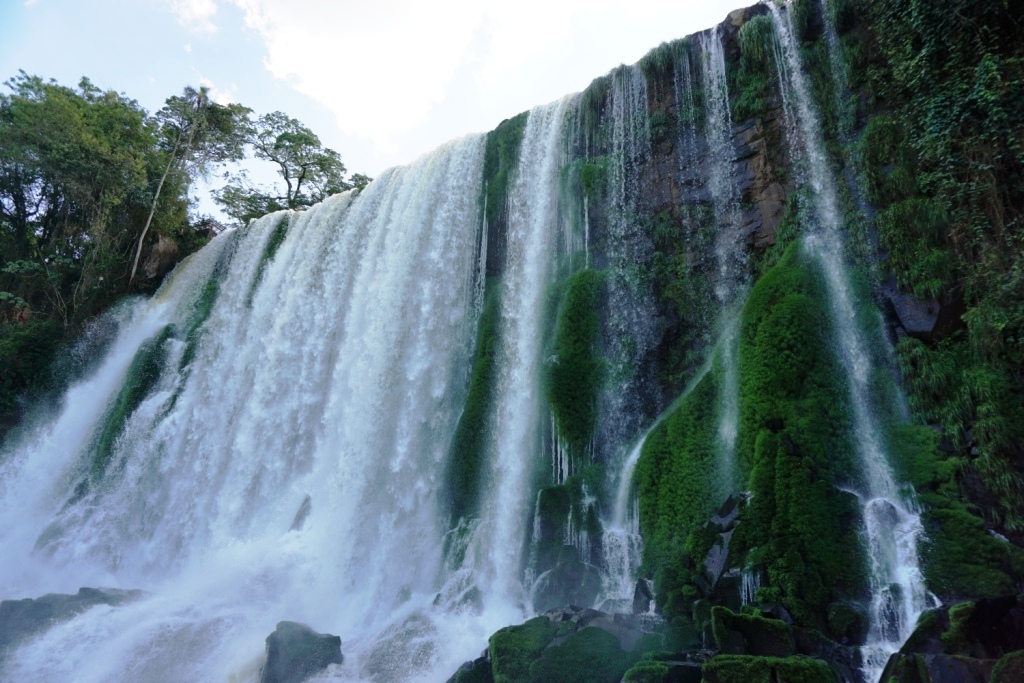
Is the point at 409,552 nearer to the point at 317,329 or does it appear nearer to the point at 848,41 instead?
the point at 317,329

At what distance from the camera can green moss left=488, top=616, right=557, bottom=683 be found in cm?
690

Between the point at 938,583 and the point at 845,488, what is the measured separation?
4.65 ft

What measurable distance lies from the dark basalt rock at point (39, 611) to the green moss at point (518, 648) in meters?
7.76

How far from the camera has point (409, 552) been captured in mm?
11461

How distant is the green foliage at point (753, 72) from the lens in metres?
11.4

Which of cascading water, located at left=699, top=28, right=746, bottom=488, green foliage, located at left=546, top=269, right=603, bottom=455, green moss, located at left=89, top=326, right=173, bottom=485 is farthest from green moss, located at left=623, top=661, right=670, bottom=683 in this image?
green moss, located at left=89, top=326, right=173, bottom=485

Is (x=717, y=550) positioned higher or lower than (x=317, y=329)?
lower

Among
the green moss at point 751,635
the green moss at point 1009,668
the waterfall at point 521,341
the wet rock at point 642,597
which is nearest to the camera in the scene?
the green moss at point 1009,668

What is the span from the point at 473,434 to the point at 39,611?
770cm

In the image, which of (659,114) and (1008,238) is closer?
(1008,238)

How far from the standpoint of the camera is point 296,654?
8.46 m

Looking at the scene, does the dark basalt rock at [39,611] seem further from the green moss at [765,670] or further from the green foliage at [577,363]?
the green moss at [765,670]

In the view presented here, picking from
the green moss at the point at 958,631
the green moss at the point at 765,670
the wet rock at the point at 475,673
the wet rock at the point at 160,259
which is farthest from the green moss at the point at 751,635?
the wet rock at the point at 160,259

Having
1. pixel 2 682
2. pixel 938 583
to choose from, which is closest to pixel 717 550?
pixel 938 583
